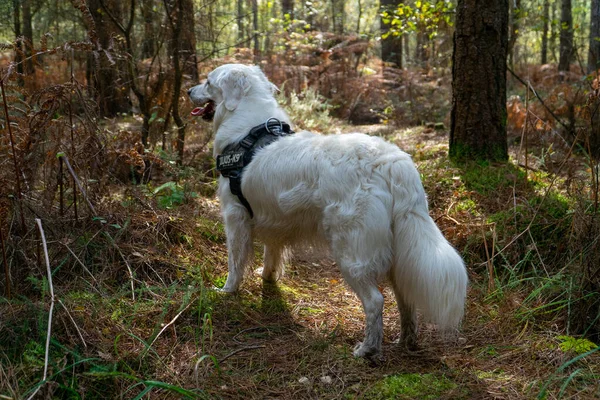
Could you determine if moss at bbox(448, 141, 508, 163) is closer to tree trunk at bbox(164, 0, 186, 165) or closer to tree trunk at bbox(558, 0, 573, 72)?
tree trunk at bbox(164, 0, 186, 165)

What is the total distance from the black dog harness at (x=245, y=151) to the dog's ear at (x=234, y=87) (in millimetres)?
390

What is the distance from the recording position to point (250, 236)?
411 cm

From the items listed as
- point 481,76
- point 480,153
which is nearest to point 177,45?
point 481,76

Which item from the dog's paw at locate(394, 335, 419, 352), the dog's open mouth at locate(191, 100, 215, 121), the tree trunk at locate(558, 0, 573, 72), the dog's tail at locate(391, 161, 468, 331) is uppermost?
the tree trunk at locate(558, 0, 573, 72)

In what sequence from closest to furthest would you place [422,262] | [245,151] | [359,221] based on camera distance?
[422,262]
[359,221]
[245,151]

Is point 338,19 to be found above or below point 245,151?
above

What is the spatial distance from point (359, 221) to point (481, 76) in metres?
3.05

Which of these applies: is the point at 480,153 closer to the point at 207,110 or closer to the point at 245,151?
the point at 245,151

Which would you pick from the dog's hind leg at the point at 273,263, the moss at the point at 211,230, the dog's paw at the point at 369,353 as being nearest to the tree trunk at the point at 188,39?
the moss at the point at 211,230

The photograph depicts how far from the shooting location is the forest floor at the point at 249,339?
8.77ft

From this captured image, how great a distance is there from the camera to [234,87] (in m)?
4.36

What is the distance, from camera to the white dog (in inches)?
114

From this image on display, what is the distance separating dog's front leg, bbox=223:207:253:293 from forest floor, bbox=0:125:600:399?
14 centimetres

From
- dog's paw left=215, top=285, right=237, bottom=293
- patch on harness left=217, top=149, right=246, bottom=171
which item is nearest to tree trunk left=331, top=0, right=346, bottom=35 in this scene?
patch on harness left=217, top=149, right=246, bottom=171
